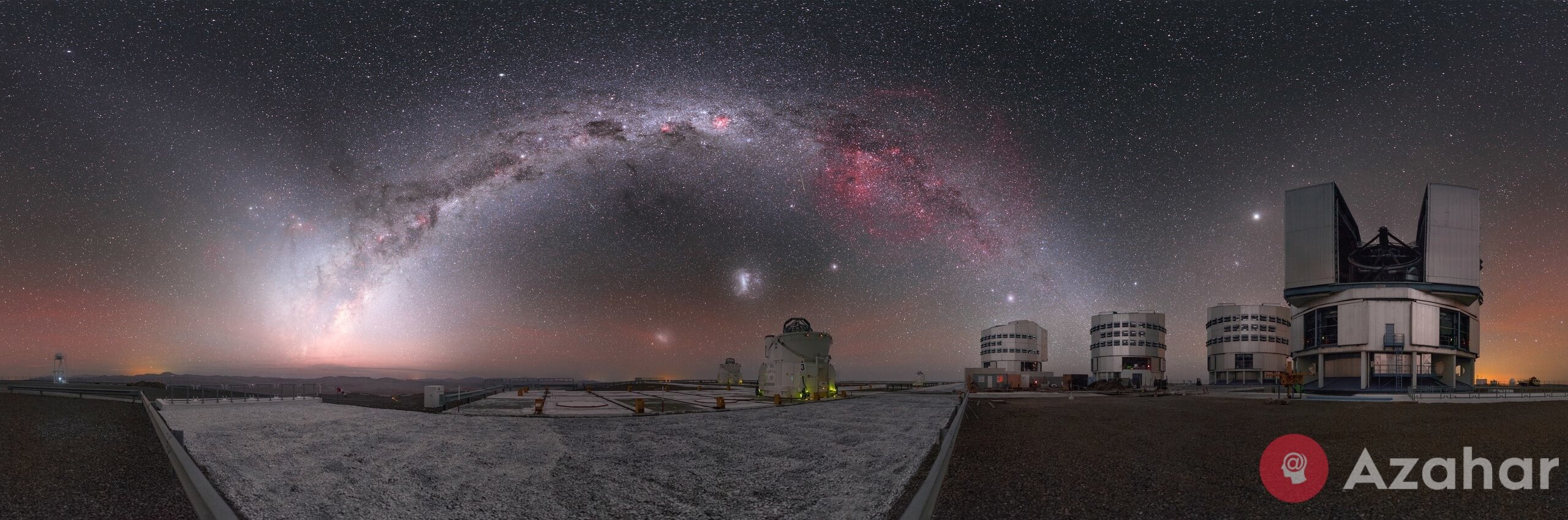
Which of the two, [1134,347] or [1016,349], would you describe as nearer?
[1134,347]

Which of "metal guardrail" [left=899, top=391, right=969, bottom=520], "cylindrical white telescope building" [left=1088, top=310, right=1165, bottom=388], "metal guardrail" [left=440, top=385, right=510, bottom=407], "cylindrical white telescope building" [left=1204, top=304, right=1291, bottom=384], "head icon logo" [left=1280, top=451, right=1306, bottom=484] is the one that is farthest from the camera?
"cylindrical white telescope building" [left=1088, top=310, right=1165, bottom=388]

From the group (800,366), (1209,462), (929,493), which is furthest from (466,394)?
(1209,462)

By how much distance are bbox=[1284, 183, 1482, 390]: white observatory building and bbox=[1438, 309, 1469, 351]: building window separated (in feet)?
0.45

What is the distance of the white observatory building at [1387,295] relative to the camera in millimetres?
65500

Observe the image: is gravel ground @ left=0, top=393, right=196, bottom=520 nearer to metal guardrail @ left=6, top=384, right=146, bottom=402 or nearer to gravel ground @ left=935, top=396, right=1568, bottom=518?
gravel ground @ left=935, top=396, right=1568, bottom=518

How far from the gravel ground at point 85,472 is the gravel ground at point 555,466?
963mm

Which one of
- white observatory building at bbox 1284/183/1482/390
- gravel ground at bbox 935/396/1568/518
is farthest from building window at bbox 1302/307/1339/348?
gravel ground at bbox 935/396/1568/518

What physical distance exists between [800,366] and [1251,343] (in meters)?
93.1

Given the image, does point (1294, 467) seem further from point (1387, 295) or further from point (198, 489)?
point (1387, 295)

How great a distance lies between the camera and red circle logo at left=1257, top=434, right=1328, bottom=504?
10781mm

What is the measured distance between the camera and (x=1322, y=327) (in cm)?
7106

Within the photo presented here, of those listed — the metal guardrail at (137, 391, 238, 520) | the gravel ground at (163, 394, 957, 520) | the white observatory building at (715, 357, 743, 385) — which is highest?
the metal guardrail at (137, 391, 238, 520)

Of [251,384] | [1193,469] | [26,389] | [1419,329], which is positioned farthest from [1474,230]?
[26,389]

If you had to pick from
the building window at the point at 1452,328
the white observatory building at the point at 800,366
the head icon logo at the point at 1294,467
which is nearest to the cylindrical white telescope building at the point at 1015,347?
the building window at the point at 1452,328
